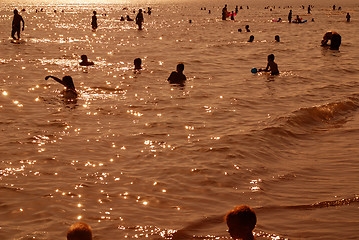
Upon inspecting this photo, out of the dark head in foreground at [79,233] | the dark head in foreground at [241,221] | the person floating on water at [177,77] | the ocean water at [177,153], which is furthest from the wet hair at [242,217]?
the person floating on water at [177,77]

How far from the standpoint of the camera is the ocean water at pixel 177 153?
24.2ft

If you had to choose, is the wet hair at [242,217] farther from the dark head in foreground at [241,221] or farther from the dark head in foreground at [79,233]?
the dark head in foreground at [79,233]

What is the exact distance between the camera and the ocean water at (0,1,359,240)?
24.2ft

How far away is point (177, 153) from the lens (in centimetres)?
1059

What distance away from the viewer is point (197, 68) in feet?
77.5

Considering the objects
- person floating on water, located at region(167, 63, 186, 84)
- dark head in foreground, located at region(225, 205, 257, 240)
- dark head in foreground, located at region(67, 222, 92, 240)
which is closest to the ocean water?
person floating on water, located at region(167, 63, 186, 84)

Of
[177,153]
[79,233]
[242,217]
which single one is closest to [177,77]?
[177,153]

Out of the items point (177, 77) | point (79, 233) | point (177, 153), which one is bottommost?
point (177, 153)

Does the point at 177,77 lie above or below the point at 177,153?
above

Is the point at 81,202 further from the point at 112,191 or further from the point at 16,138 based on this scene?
the point at 16,138

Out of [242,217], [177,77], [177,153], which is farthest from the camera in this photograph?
[177,77]

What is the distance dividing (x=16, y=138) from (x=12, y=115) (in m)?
2.76

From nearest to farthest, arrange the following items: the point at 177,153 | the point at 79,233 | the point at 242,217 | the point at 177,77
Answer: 1. the point at 79,233
2. the point at 242,217
3. the point at 177,153
4. the point at 177,77

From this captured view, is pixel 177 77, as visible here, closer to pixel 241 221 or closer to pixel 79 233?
pixel 241 221
